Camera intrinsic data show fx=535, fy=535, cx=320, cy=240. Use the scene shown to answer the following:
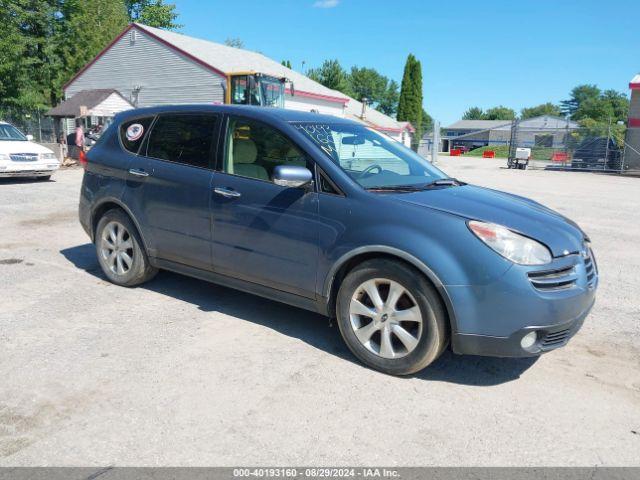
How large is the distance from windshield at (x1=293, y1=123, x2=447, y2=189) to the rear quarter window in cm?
176

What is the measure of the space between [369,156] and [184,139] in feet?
5.48

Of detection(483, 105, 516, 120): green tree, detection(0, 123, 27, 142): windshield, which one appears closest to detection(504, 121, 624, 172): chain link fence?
detection(0, 123, 27, 142): windshield

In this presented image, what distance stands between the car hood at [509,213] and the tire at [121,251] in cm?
270

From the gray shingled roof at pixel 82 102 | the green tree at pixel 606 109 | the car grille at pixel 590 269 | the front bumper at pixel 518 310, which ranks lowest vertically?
the front bumper at pixel 518 310

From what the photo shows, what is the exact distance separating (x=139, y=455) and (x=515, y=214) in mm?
2729

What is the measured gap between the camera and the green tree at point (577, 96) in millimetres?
152500

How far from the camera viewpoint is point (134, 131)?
5.21 metres

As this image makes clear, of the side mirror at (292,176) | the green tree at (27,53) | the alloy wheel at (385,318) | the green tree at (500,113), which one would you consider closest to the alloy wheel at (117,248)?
the side mirror at (292,176)

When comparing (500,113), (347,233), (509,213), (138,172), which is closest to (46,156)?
(138,172)

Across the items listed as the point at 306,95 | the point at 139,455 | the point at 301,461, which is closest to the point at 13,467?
the point at 139,455

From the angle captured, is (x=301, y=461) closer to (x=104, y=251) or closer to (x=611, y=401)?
(x=611, y=401)

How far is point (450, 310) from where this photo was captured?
3301 mm

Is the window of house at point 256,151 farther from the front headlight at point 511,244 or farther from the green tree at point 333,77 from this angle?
the green tree at point 333,77

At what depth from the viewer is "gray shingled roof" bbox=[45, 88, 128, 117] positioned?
2898cm
